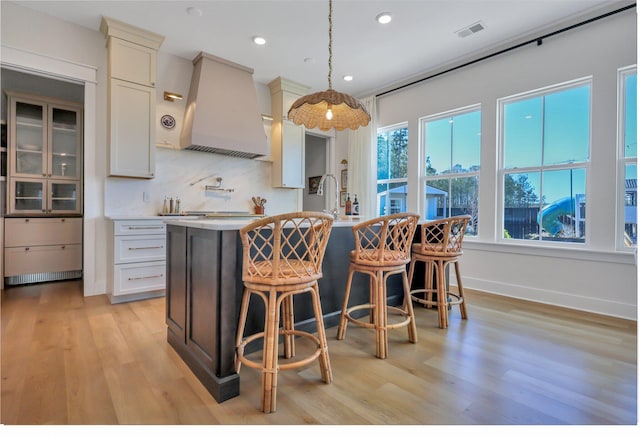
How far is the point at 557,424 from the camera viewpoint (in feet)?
4.57

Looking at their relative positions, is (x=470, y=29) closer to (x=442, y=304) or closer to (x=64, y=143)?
(x=442, y=304)

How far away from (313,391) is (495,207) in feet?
10.3

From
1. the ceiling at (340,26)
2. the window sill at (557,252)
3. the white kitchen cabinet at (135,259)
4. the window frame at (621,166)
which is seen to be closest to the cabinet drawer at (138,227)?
the white kitchen cabinet at (135,259)

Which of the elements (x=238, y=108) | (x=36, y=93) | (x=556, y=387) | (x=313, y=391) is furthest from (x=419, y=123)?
(x=36, y=93)

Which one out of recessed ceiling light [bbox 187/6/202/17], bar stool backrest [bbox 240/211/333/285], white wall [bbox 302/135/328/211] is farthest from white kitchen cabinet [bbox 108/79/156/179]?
white wall [bbox 302/135/328/211]

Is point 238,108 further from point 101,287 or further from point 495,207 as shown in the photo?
point 495,207

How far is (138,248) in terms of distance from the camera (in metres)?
3.30

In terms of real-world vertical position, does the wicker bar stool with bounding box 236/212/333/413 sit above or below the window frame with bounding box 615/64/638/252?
below

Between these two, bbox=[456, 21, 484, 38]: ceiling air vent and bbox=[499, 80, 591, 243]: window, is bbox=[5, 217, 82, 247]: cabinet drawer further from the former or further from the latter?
bbox=[499, 80, 591, 243]: window

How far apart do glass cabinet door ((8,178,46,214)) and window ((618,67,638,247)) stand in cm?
644

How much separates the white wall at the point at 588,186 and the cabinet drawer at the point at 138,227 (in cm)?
361

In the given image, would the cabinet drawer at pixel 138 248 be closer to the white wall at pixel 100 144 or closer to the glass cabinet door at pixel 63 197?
the white wall at pixel 100 144

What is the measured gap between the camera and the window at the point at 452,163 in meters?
4.03

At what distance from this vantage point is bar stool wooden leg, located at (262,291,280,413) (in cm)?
148
